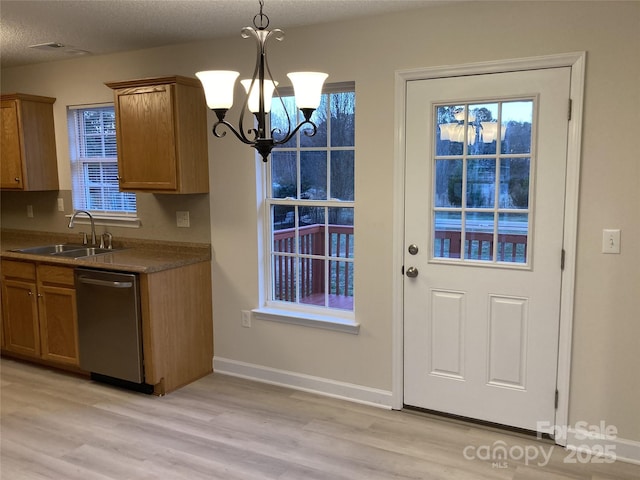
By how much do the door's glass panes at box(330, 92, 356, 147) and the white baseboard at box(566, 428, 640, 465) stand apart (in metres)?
2.08

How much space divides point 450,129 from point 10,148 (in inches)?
142

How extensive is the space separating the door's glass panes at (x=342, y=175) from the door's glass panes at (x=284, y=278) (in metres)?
0.60

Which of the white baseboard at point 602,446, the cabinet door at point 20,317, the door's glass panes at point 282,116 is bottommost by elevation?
the white baseboard at point 602,446

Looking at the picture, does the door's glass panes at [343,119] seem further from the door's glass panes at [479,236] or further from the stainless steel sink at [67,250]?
the stainless steel sink at [67,250]

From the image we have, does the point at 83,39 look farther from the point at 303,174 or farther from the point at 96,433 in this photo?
the point at 96,433

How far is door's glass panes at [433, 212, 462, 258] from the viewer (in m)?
3.02

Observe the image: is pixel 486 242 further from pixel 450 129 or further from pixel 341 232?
pixel 341 232

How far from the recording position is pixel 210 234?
3.87 meters

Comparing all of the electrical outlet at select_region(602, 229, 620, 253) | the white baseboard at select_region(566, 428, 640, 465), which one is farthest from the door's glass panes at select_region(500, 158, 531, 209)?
the white baseboard at select_region(566, 428, 640, 465)

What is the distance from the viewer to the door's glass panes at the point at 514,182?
9.21ft

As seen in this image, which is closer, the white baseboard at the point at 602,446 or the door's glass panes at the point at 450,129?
the white baseboard at the point at 602,446

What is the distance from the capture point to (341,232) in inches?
137

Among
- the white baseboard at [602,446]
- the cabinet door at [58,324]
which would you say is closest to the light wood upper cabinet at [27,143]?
the cabinet door at [58,324]

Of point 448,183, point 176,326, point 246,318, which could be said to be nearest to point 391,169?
point 448,183
